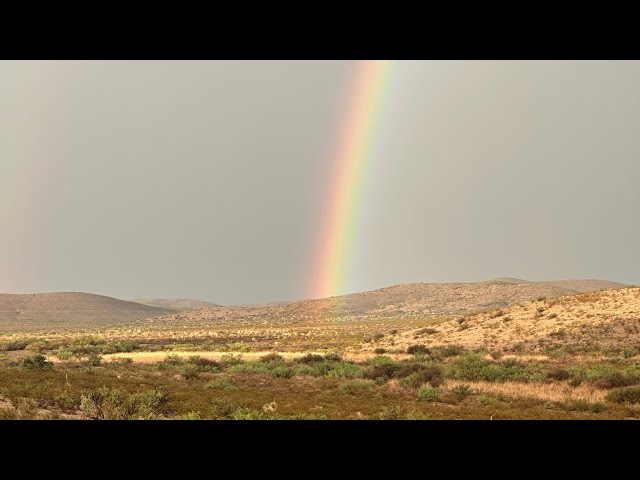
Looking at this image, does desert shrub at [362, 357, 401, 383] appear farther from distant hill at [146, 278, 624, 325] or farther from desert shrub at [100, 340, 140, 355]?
distant hill at [146, 278, 624, 325]

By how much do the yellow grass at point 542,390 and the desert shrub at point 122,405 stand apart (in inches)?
444

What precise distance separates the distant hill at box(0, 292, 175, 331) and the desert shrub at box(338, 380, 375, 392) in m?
132

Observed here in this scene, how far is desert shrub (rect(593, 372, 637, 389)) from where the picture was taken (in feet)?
63.3

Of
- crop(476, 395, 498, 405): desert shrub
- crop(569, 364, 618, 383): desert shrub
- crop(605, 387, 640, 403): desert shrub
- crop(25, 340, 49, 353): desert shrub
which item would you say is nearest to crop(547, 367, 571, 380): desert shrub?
crop(569, 364, 618, 383): desert shrub

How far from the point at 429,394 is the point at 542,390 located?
4302 mm

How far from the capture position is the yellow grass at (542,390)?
17.7 meters

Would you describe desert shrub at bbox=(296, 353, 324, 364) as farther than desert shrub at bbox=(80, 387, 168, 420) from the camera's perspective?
Yes

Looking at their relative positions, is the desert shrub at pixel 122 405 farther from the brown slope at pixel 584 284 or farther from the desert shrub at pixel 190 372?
the brown slope at pixel 584 284

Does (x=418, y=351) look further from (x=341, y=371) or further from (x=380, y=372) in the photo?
(x=380, y=372)

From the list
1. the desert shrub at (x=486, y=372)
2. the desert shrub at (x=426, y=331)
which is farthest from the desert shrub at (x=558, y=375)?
the desert shrub at (x=426, y=331)

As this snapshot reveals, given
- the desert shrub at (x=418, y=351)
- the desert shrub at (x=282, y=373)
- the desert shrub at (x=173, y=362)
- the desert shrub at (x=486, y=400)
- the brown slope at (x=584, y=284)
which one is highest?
the brown slope at (x=584, y=284)

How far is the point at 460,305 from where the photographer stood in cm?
13650
